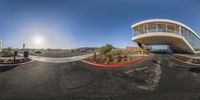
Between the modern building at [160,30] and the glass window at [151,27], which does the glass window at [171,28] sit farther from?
the glass window at [151,27]

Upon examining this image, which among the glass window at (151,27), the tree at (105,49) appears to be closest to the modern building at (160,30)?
the glass window at (151,27)

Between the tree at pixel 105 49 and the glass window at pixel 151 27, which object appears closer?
the tree at pixel 105 49

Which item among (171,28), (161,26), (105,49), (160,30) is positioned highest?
(161,26)

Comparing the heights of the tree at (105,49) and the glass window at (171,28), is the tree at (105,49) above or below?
below

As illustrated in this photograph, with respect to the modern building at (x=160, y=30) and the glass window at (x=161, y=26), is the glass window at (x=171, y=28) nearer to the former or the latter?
the modern building at (x=160, y=30)

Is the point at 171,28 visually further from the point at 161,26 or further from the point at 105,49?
the point at 105,49

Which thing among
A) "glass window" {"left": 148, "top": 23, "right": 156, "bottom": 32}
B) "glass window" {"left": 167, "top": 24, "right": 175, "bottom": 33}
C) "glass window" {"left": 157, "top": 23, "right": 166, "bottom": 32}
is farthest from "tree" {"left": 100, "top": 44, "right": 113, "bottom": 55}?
"glass window" {"left": 167, "top": 24, "right": 175, "bottom": 33}

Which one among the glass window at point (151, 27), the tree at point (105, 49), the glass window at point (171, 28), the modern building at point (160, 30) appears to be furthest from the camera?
the glass window at point (171, 28)

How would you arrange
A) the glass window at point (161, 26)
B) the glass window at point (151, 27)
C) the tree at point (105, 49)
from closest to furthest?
the tree at point (105, 49)
the glass window at point (161, 26)
the glass window at point (151, 27)

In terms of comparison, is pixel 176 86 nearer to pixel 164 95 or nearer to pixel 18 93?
pixel 164 95

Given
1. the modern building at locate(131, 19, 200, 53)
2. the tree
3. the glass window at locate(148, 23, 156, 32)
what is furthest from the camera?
the glass window at locate(148, 23, 156, 32)

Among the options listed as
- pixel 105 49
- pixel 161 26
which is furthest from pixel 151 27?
pixel 105 49

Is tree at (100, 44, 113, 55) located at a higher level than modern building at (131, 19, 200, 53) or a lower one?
lower

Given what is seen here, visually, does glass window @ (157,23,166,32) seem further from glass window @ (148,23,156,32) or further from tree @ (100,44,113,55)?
tree @ (100,44,113,55)
